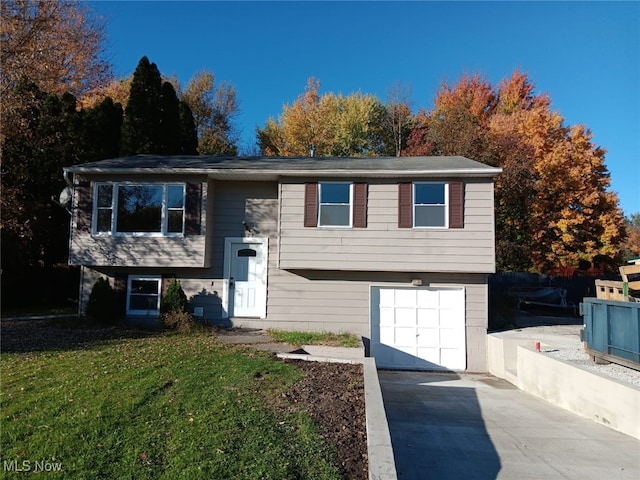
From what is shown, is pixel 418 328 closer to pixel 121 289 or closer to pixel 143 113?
pixel 121 289

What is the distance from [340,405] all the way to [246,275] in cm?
693

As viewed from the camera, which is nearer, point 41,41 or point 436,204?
point 436,204

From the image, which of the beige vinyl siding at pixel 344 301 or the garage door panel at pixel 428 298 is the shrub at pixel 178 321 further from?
the garage door panel at pixel 428 298

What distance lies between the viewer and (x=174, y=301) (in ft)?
35.3

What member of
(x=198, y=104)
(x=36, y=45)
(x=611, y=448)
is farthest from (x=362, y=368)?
(x=198, y=104)

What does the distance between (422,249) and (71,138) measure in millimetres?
14114

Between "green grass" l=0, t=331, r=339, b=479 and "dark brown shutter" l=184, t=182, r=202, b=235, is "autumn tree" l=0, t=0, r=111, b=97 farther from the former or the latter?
"green grass" l=0, t=331, r=339, b=479

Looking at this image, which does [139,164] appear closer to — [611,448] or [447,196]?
[447,196]

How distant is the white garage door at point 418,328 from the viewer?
11180 millimetres

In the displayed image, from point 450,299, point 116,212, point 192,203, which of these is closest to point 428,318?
point 450,299

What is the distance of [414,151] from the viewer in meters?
23.3

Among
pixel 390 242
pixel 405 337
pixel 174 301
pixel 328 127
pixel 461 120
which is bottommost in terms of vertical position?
pixel 405 337

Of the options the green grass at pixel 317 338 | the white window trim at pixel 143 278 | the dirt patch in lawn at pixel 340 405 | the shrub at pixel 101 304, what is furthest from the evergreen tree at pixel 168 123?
the dirt patch in lawn at pixel 340 405

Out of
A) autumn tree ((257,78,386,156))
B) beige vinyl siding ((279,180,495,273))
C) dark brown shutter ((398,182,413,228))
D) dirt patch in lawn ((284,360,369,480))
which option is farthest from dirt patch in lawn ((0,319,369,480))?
autumn tree ((257,78,386,156))
